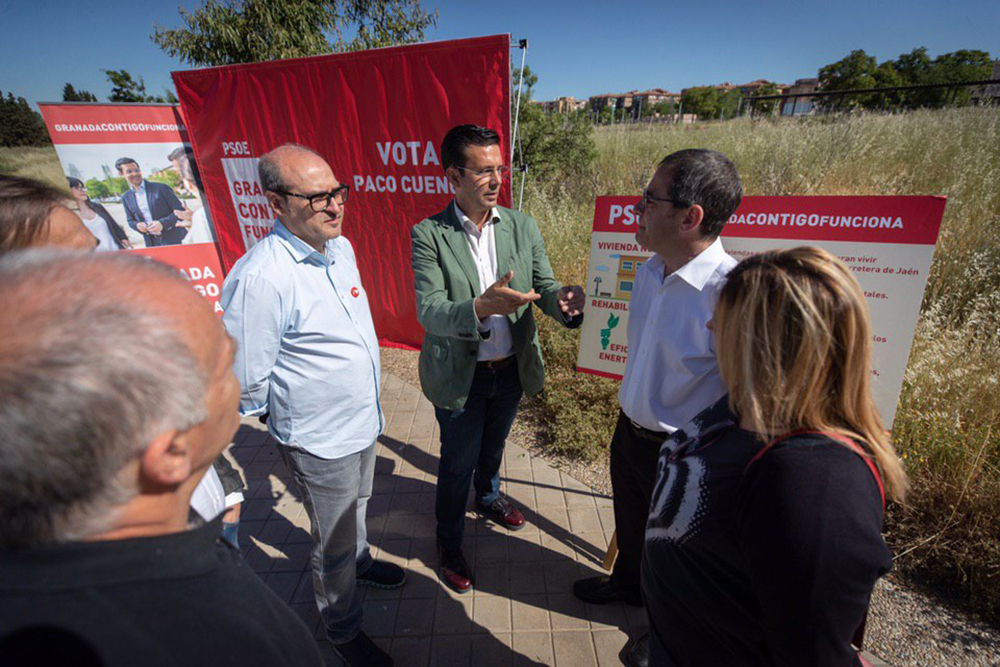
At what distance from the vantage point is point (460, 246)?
7.29 feet

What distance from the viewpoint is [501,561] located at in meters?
2.70

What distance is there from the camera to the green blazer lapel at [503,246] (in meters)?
2.33

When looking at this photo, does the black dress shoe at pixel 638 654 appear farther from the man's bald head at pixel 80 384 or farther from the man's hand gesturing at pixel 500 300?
the man's bald head at pixel 80 384

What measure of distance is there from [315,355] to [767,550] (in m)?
1.57

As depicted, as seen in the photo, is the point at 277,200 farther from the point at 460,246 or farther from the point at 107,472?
the point at 107,472

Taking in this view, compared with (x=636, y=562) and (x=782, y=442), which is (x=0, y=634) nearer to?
(x=782, y=442)

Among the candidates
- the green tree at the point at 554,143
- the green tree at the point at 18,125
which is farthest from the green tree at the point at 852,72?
the green tree at the point at 18,125

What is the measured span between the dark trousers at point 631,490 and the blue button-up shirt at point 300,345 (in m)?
1.18

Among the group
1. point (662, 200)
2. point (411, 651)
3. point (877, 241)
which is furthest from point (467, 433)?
point (877, 241)

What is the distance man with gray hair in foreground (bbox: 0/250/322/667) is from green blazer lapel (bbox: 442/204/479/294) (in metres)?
1.55

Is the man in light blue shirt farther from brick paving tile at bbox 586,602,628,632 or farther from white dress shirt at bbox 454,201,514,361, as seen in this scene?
brick paving tile at bbox 586,602,628,632

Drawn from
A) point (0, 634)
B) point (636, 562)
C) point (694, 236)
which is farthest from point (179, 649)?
point (636, 562)

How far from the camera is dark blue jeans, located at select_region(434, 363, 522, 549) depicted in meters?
2.36

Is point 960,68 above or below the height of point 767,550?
above
